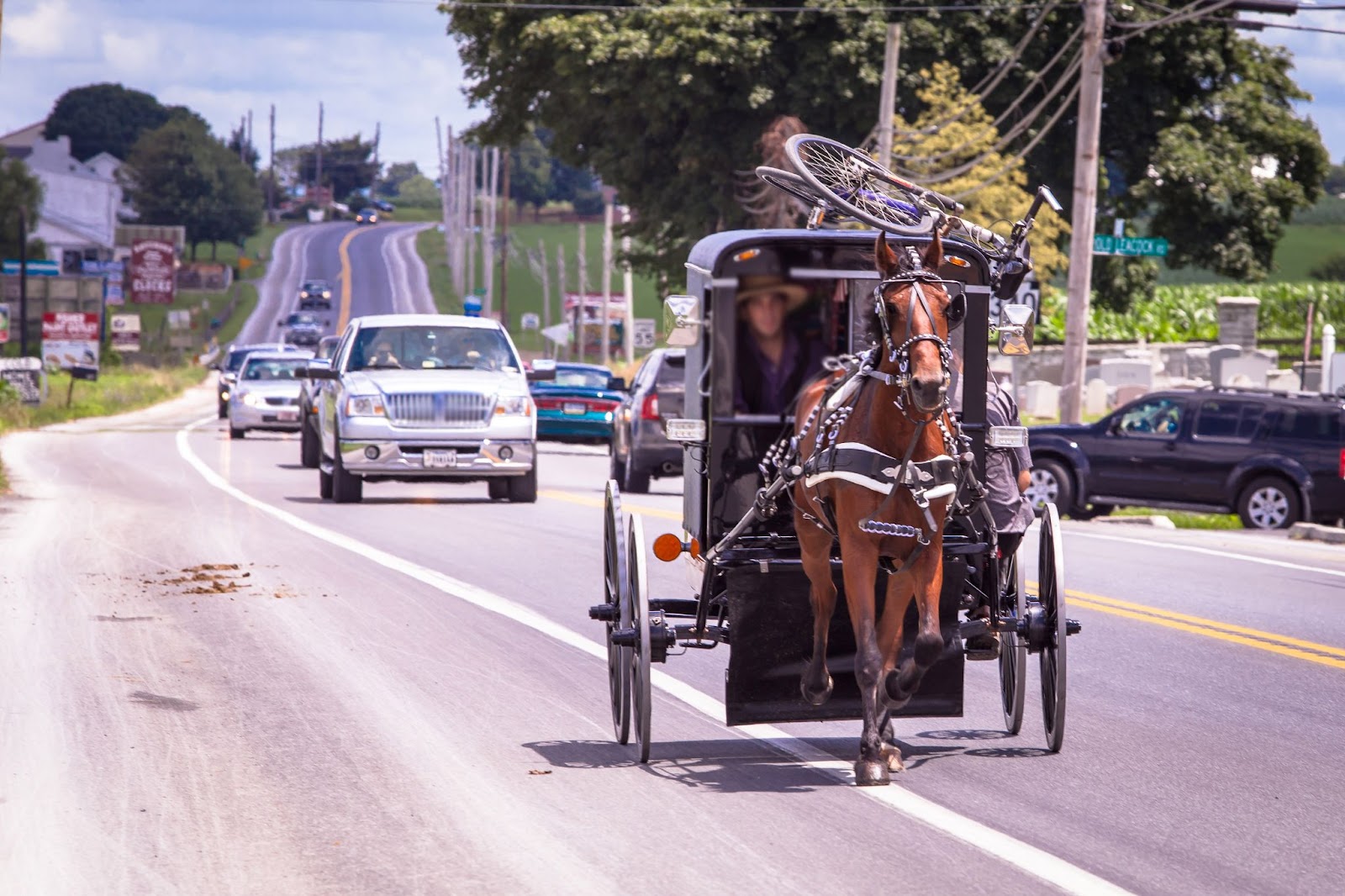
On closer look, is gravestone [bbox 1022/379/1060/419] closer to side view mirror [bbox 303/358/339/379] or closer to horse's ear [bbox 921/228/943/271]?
side view mirror [bbox 303/358/339/379]

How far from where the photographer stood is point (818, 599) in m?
7.93

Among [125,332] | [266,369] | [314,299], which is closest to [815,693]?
[266,369]

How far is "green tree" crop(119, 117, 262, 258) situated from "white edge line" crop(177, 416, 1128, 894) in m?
140

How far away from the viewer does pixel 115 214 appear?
150125 mm

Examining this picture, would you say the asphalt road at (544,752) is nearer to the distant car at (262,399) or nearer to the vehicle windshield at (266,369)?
the distant car at (262,399)

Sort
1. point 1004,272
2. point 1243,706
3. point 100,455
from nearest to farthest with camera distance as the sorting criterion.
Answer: point 1004,272 → point 1243,706 → point 100,455

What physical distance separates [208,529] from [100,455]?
13.4 metres

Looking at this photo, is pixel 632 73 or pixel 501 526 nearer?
pixel 501 526

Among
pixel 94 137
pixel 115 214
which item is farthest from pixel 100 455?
pixel 94 137

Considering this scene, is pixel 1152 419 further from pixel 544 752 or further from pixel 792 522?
pixel 544 752

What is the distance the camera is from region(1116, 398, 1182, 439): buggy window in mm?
23781

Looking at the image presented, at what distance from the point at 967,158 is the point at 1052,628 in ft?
132

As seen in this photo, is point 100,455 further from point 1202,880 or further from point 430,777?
point 1202,880

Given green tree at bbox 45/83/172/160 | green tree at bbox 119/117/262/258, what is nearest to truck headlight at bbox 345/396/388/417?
green tree at bbox 119/117/262/258
